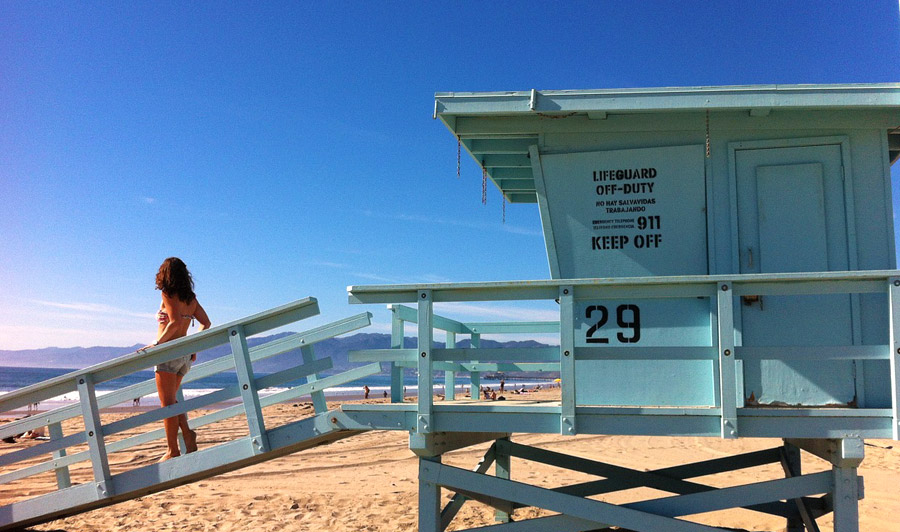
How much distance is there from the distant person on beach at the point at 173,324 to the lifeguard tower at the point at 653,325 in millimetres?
249

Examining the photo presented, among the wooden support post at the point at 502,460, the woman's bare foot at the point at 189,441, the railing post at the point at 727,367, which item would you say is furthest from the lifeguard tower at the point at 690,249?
the woman's bare foot at the point at 189,441

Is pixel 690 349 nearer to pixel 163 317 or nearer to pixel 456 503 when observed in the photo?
pixel 456 503

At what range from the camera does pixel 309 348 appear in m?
5.78

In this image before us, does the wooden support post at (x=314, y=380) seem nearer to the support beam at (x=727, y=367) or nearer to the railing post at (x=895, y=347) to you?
the support beam at (x=727, y=367)

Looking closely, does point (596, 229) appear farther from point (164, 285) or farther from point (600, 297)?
point (164, 285)

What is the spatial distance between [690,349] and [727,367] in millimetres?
239

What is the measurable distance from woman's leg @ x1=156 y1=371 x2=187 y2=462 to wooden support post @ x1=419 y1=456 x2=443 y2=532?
204 cm

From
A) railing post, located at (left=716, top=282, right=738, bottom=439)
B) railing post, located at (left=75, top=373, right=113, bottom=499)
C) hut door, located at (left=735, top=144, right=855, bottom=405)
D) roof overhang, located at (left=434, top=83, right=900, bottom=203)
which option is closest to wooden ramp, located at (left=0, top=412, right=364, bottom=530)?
railing post, located at (left=75, top=373, right=113, bottom=499)

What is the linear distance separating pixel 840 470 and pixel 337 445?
37.7 feet

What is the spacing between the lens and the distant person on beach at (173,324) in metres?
5.24

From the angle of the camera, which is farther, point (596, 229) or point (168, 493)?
point (168, 493)

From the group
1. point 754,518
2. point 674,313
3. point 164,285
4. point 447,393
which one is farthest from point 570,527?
point 754,518

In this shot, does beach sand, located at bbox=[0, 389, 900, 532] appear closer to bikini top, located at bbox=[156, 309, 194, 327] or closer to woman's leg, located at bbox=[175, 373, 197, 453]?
woman's leg, located at bbox=[175, 373, 197, 453]

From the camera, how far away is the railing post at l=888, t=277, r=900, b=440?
3.94 metres
